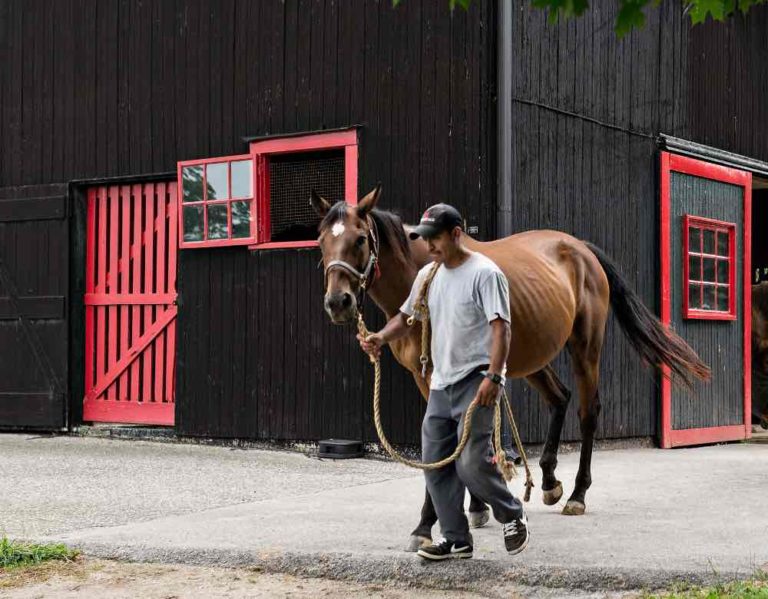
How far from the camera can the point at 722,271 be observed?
1295 centimetres

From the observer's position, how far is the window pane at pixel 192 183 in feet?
38.2

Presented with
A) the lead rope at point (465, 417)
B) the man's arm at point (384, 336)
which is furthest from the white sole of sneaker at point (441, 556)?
the man's arm at point (384, 336)

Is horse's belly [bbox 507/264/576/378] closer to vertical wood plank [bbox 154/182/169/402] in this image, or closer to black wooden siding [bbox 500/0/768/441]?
black wooden siding [bbox 500/0/768/441]

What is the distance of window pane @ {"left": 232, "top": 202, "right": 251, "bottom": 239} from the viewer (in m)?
11.3

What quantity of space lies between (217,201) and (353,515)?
4950 millimetres

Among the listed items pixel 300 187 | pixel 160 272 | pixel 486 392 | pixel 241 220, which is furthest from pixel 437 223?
pixel 160 272

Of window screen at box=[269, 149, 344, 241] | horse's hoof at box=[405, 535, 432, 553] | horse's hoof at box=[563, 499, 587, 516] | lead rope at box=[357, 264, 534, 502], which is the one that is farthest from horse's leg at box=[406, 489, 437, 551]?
window screen at box=[269, 149, 344, 241]

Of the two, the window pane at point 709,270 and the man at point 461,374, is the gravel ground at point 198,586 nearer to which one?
the man at point 461,374

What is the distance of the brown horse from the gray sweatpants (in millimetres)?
310

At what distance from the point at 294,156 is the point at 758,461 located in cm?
495

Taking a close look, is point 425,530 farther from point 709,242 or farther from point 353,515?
point 709,242

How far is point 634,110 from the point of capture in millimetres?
11938

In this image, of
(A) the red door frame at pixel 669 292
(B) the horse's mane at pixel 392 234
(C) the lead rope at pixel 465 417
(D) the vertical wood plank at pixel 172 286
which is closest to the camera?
(C) the lead rope at pixel 465 417

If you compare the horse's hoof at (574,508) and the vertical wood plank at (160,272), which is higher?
the vertical wood plank at (160,272)
